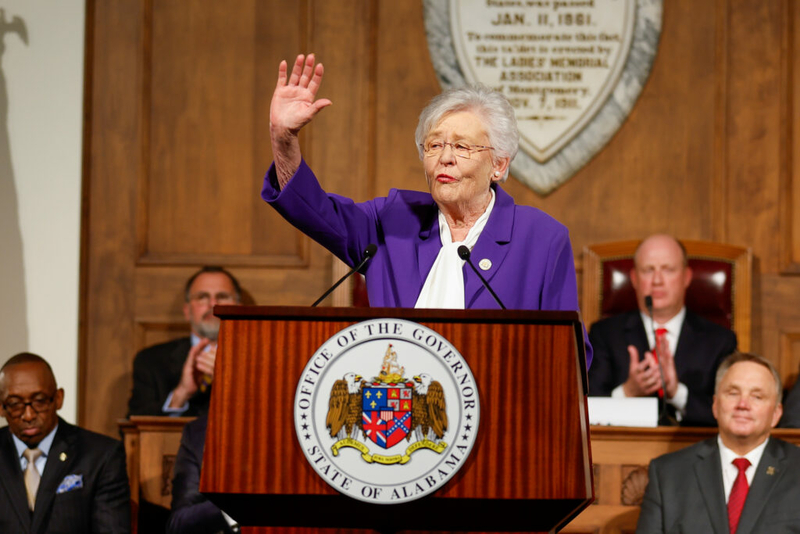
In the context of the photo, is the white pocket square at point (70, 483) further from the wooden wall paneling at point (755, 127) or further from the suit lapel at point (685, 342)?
the wooden wall paneling at point (755, 127)

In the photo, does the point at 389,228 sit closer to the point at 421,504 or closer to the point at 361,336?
the point at 361,336

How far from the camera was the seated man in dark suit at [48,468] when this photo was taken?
384 cm

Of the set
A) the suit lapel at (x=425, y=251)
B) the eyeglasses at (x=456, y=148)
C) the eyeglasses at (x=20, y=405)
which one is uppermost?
the eyeglasses at (x=456, y=148)

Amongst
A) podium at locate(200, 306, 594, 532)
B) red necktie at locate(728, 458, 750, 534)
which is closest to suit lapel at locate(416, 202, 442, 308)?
podium at locate(200, 306, 594, 532)

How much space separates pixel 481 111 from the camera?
212 centimetres

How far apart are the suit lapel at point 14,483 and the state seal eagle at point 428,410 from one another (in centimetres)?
270

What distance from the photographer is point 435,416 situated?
1.58 metres

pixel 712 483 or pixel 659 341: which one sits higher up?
pixel 659 341

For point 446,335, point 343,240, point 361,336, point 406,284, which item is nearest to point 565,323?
point 446,335

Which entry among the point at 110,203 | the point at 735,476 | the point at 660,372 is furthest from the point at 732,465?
the point at 110,203

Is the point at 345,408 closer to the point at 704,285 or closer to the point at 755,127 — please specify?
the point at 704,285

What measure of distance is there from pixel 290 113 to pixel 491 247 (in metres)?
0.47

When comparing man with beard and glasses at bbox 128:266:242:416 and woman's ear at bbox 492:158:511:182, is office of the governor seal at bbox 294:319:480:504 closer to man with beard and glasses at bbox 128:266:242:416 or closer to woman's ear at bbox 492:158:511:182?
woman's ear at bbox 492:158:511:182

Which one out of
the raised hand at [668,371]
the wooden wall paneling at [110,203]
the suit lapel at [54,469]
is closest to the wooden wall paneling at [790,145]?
the raised hand at [668,371]
